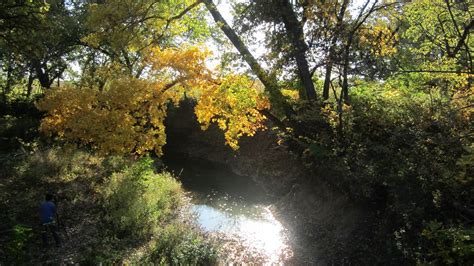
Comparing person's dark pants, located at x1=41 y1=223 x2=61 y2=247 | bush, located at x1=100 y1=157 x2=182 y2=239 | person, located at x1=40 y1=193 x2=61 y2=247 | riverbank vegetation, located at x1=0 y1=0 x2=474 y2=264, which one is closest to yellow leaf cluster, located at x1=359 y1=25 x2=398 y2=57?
riverbank vegetation, located at x1=0 y1=0 x2=474 y2=264

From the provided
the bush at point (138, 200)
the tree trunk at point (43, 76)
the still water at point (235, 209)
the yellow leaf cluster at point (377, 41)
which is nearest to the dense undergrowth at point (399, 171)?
the yellow leaf cluster at point (377, 41)

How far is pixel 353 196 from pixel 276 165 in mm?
9498

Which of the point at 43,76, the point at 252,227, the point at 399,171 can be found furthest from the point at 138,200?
the point at 43,76

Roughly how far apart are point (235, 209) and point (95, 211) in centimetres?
668

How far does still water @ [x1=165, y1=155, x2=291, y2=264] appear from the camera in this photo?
44.3 feet

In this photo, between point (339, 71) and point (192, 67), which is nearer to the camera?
point (339, 71)

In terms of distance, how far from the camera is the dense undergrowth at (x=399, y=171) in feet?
28.2

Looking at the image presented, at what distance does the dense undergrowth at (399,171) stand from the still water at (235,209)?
1929 millimetres

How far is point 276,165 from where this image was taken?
2155 cm

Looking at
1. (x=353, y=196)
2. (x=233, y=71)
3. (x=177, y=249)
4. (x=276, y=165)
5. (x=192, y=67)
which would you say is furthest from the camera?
(x=276, y=165)

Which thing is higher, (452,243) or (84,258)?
(452,243)

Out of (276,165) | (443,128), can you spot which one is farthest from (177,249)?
(276,165)

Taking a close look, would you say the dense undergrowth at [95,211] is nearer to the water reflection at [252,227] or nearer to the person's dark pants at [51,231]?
the person's dark pants at [51,231]

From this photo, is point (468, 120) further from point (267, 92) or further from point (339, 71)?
point (267, 92)
